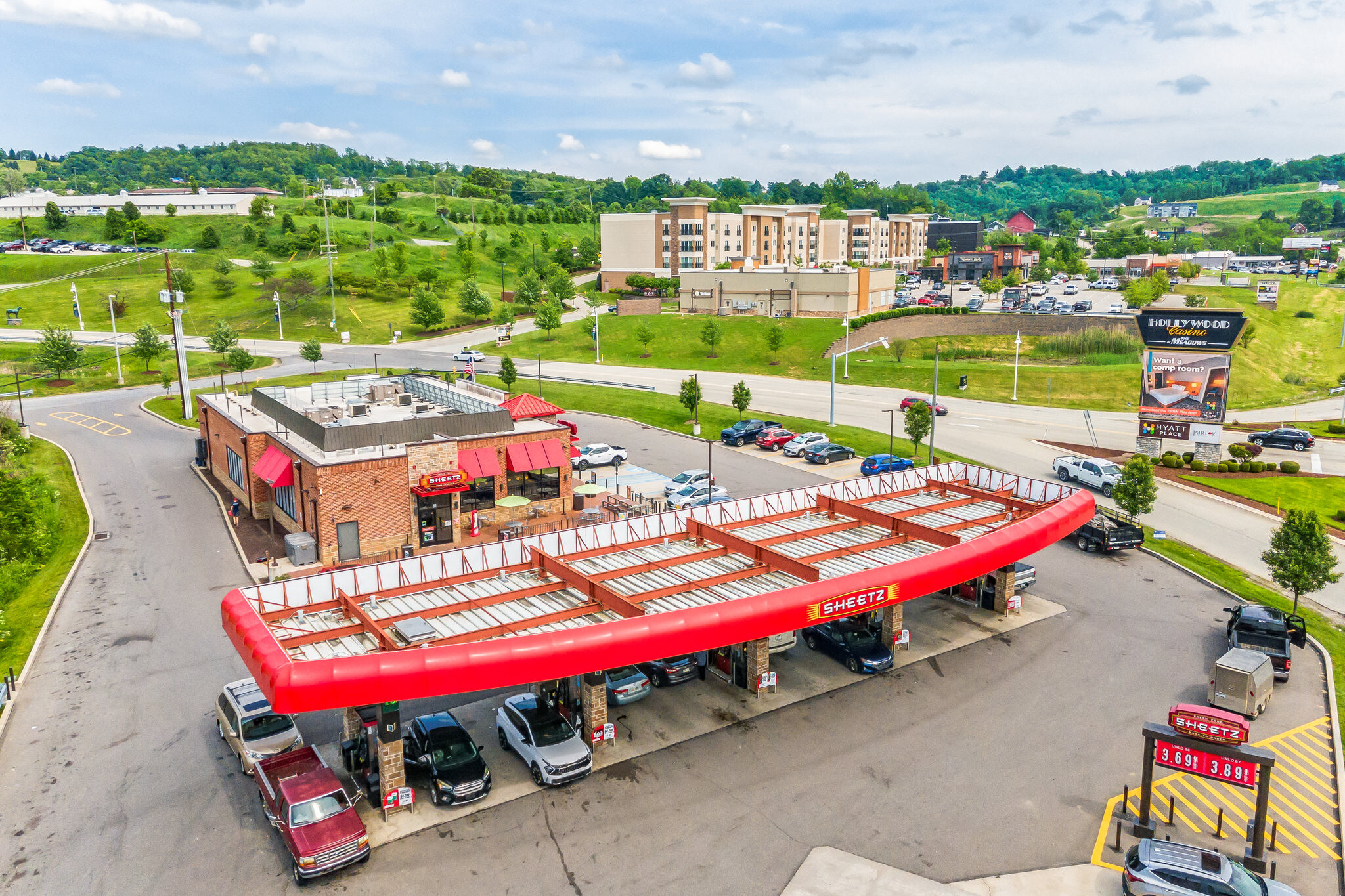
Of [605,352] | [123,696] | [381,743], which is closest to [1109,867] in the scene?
[381,743]

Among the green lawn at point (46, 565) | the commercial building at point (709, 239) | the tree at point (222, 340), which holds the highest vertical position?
the commercial building at point (709, 239)

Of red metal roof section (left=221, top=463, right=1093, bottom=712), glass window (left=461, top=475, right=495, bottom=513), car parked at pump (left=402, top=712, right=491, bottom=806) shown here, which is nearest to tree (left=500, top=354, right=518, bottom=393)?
glass window (left=461, top=475, right=495, bottom=513)

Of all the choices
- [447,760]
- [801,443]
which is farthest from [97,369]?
[447,760]

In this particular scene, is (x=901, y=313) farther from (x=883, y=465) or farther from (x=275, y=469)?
(x=275, y=469)

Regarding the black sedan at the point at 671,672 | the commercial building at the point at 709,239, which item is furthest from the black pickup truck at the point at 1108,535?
the commercial building at the point at 709,239

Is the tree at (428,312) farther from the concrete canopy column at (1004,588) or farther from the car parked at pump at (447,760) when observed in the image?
the car parked at pump at (447,760)

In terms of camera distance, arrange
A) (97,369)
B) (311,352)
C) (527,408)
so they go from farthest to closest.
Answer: (97,369) → (311,352) → (527,408)
